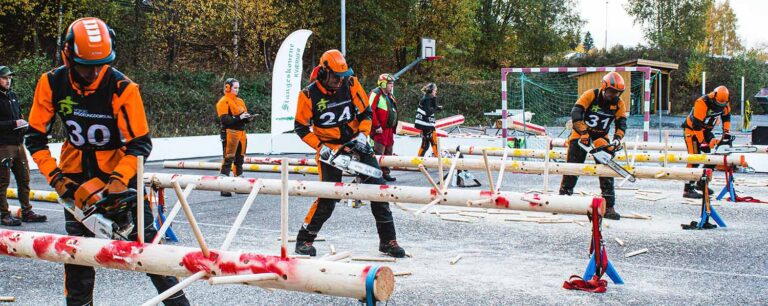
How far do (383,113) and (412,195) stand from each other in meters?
6.18

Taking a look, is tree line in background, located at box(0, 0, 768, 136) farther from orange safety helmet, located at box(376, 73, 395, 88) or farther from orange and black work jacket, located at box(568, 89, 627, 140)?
orange and black work jacket, located at box(568, 89, 627, 140)

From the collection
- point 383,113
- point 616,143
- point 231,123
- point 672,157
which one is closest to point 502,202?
point 616,143

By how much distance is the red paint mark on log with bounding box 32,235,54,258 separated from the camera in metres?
4.00

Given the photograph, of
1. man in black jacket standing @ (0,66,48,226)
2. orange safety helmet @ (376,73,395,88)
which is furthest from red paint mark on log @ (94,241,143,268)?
orange safety helmet @ (376,73,395,88)

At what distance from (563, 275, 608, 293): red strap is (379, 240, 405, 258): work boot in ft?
5.39

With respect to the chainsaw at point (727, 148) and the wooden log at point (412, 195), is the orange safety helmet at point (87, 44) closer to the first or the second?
the wooden log at point (412, 195)

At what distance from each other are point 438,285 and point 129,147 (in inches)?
100

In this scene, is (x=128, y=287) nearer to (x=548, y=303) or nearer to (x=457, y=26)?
(x=548, y=303)

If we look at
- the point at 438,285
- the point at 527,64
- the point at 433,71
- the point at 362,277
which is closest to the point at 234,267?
the point at 362,277

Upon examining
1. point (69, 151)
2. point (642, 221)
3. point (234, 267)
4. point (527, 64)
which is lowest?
point (642, 221)

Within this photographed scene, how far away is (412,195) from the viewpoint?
5738mm

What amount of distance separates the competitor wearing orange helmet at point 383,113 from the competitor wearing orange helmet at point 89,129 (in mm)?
7555

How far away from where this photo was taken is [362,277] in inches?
130

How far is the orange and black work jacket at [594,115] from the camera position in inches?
350
